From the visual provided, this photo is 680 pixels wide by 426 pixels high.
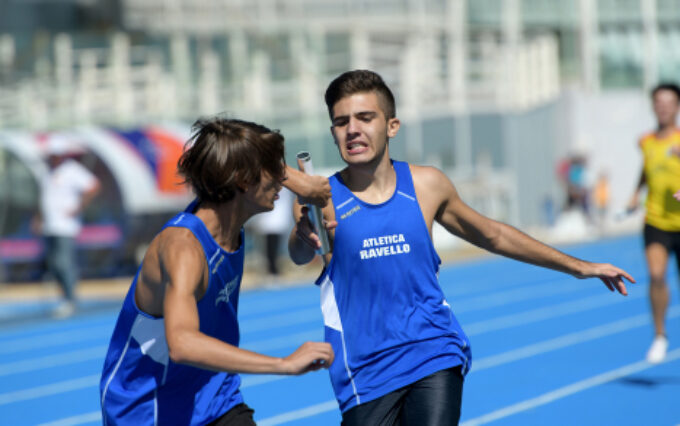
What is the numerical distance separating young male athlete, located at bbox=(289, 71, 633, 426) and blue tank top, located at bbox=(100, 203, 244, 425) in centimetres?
64

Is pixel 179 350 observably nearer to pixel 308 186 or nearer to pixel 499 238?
pixel 308 186

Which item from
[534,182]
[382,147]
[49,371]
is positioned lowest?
[534,182]

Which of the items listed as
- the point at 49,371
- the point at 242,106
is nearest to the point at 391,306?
the point at 49,371

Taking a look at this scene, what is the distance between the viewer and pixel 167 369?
9.87 feet

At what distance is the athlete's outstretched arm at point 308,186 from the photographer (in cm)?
333

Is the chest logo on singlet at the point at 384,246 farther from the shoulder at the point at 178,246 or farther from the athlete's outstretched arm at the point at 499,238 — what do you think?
the shoulder at the point at 178,246

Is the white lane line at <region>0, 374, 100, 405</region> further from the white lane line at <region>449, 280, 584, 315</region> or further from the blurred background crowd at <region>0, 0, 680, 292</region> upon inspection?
the blurred background crowd at <region>0, 0, 680, 292</region>

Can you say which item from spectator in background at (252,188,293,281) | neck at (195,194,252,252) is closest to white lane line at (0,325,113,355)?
spectator in background at (252,188,293,281)

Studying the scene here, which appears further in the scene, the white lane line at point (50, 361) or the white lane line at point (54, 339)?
the white lane line at point (54, 339)

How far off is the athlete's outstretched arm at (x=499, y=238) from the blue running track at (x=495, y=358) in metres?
2.61

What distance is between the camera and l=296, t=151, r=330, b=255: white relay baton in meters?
3.48

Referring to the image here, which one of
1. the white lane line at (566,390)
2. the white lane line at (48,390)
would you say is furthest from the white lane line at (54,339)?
the white lane line at (566,390)

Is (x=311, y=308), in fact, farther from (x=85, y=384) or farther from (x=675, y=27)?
(x=675, y=27)

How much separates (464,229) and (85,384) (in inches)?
216
